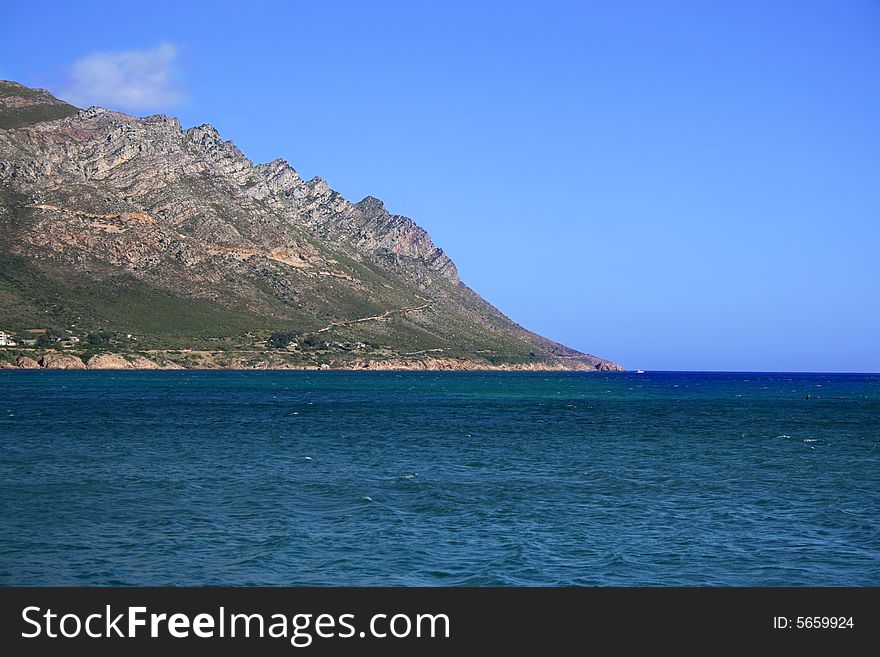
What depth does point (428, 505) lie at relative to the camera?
36438mm

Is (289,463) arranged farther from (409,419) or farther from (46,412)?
(46,412)

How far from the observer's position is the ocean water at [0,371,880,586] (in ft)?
84.8

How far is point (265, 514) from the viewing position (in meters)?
33.8

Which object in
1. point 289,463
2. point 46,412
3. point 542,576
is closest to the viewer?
point 542,576

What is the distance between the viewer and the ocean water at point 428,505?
2584cm

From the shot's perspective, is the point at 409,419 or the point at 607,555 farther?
the point at 409,419

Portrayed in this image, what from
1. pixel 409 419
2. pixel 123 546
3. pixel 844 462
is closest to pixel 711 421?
pixel 409 419

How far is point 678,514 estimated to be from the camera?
35.1 m
